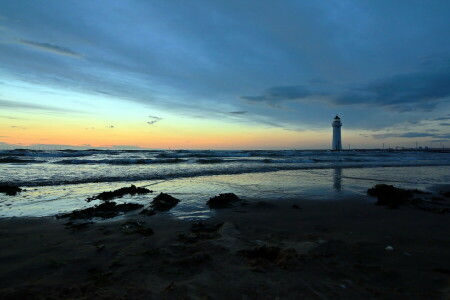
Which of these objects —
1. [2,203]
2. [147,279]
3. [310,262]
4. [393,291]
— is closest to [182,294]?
[147,279]

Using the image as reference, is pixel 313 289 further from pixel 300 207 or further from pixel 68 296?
pixel 300 207

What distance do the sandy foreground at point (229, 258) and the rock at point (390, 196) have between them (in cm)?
130

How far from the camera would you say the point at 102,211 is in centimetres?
602

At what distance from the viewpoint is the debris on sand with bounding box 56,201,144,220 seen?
5.62 meters

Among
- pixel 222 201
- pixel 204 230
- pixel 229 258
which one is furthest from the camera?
pixel 222 201

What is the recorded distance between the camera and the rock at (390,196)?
6746mm

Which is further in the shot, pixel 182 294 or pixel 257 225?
pixel 257 225

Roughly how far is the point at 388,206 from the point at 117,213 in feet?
22.1

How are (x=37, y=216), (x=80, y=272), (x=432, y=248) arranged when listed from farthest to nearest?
(x=37, y=216) < (x=432, y=248) < (x=80, y=272)

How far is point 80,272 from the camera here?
9.88ft

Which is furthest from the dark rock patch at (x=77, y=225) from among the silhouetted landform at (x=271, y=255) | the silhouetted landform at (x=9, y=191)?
the silhouetted landform at (x=9, y=191)

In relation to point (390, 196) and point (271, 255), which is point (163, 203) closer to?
point (271, 255)

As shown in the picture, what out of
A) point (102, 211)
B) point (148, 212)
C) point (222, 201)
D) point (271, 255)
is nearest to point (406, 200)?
point (222, 201)

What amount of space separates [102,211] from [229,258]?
3998 millimetres
